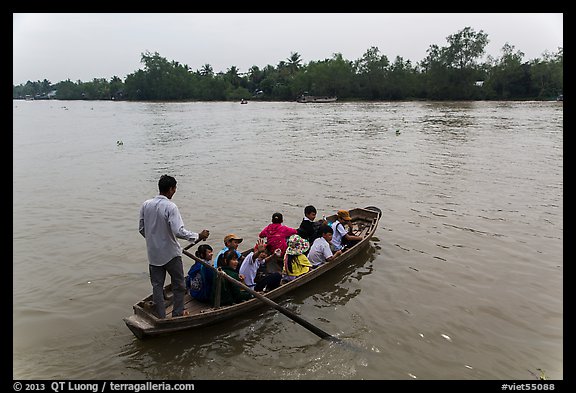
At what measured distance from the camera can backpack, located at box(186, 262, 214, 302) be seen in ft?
20.2

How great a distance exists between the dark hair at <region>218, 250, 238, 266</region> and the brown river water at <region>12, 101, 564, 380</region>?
820 mm

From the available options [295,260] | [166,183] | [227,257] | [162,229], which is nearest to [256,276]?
[295,260]

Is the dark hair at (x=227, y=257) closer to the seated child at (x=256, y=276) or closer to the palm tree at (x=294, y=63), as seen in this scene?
the seated child at (x=256, y=276)

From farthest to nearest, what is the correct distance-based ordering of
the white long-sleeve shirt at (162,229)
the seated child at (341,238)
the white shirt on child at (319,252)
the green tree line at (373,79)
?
1. the green tree line at (373,79)
2. the seated child at (341,238)
3. the white shirt on child at (319,252)
4. the white long-sleeve shirt at (162,229)

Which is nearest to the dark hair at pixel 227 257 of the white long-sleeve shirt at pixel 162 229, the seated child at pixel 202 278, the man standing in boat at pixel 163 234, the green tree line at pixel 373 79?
the seated child at pixel 202 278

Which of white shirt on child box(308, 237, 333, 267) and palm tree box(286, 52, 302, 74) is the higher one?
palm tree box(286, 52, 302, 74)

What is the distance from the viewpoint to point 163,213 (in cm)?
521

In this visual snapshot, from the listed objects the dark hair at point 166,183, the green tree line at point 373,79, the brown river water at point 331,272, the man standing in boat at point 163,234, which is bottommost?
the brown river water at point 331,272

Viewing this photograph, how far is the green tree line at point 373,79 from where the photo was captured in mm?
67438

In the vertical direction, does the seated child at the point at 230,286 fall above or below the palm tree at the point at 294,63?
below

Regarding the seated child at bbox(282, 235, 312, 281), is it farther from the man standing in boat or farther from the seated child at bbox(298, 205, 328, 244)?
the man standing in boat

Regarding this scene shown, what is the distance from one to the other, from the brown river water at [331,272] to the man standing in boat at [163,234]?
86 centimetres

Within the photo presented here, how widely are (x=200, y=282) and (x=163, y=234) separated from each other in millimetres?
1247

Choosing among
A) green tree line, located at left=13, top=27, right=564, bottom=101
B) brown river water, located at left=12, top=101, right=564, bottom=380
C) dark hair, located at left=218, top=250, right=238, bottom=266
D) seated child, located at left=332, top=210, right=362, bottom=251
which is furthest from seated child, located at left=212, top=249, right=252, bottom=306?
green tree line, located at left=13, top=27, right=564, bottom=101
